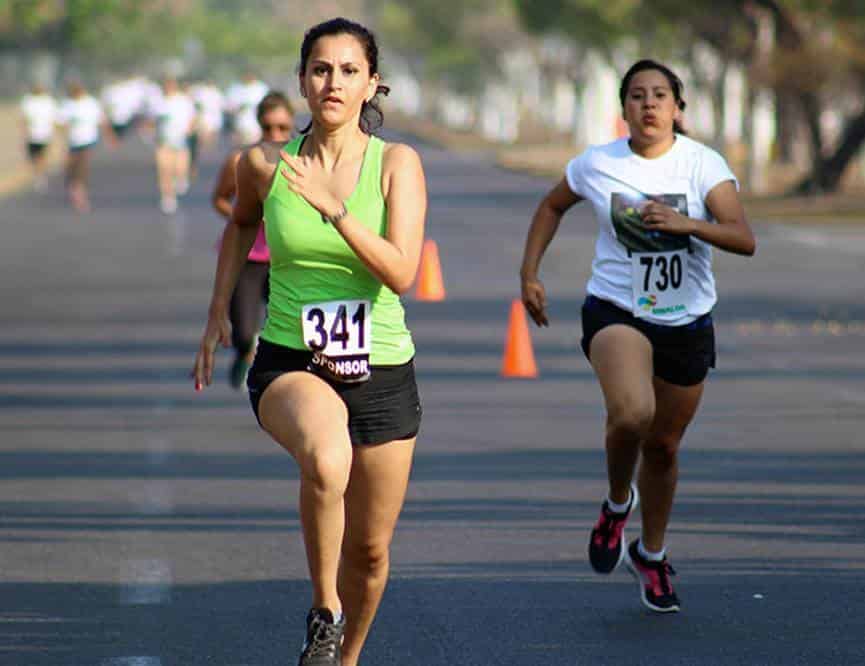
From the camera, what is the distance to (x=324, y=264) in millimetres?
6129

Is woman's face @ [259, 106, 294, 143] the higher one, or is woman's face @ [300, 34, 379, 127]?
woman's face @ [300, 34, 379, 127]

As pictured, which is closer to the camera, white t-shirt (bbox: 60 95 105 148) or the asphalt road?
the asphalt road

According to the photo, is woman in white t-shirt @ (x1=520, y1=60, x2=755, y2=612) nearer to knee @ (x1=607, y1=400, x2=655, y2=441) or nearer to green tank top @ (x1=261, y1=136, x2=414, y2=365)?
knee @ (x1=607, y1=400, x2=655, y2=441)

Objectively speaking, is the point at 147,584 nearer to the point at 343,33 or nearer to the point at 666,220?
the point at 666,220

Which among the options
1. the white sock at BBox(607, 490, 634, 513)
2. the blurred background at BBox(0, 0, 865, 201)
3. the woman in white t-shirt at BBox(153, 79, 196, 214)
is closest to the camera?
the white sock at BBox(607, 490, 634, 513)

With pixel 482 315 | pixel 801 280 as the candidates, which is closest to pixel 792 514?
pixel 482 315

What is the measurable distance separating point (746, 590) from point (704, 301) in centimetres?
101

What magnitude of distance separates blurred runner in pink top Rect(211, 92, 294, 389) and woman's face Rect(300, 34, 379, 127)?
20.0 ft

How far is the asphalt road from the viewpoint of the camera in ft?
24.6

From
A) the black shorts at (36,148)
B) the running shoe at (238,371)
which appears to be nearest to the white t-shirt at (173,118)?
the black shorts at (36,148)

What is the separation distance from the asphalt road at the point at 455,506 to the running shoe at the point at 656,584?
2.7 inches

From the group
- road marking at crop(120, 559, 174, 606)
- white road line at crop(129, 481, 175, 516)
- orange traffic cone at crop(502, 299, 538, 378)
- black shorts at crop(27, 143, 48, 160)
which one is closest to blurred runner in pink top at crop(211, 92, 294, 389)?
white road line at crop(129, 481, 175, 516)

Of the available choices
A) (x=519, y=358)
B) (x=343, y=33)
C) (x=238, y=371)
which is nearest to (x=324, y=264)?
(x=343, y=33)

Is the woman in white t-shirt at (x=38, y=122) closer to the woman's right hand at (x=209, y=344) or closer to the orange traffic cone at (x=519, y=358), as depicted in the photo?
the orange traffic cone at (x=519, y=358)
